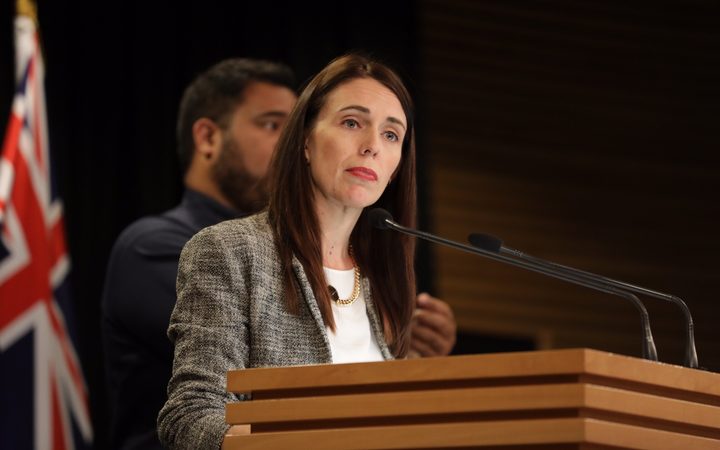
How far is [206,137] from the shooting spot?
387 cm

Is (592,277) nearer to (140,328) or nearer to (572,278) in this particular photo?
(572,278)

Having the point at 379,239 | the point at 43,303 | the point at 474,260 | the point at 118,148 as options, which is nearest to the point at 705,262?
the point at 474,260

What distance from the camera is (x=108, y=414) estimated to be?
190 inches

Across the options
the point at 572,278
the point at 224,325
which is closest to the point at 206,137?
the point at 224,325

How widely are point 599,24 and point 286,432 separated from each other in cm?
506

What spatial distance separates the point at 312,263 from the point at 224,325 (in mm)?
275

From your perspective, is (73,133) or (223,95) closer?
(223,95)

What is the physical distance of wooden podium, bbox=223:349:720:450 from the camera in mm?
1747

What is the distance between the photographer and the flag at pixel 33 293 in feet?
12.7

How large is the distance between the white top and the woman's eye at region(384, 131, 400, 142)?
0.90 ft

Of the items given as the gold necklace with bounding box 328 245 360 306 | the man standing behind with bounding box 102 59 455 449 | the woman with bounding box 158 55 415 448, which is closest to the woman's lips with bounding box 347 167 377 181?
the woman with bounding box 158 55 415 448

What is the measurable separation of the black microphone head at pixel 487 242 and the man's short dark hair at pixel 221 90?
1760mm

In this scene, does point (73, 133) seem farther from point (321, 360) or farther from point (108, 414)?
point (321, 360)

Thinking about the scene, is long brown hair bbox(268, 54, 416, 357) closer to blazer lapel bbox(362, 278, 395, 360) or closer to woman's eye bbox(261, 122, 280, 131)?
blazer lapel bbox(362, 278, 395, 360)
